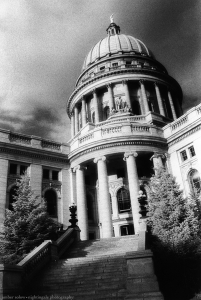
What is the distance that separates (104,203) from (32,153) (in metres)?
9.93

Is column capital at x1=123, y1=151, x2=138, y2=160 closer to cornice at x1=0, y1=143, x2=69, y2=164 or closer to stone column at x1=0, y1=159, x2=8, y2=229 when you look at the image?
cornice at x1=0, y1=143, x2=69, y2=164

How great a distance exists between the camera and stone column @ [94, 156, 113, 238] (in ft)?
86.2

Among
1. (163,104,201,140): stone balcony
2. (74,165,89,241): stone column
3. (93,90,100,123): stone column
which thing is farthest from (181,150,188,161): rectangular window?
(93,90,100,123): stone column

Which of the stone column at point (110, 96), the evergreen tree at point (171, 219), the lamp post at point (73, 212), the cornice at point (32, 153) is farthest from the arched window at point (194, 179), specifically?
the stone column at point (110, 96)

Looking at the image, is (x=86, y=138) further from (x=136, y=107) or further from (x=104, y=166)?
(x=136, y=107)

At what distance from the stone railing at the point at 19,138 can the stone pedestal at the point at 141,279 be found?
21.7 metres

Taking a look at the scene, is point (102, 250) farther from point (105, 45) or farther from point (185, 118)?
point (105, 45)

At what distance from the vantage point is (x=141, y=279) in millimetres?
12141

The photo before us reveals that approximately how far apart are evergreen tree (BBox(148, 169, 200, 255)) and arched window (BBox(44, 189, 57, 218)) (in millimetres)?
12811

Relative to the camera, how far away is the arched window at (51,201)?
3009 centimetres

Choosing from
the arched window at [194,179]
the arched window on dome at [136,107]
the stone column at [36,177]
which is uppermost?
the arched window on dome at [136,107]

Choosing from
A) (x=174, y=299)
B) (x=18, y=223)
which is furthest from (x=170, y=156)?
(x=174, y=299)

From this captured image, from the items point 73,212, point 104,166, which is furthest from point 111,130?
point 73,212

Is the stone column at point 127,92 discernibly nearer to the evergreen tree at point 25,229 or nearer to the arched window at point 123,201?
the arched window at point 123,201
